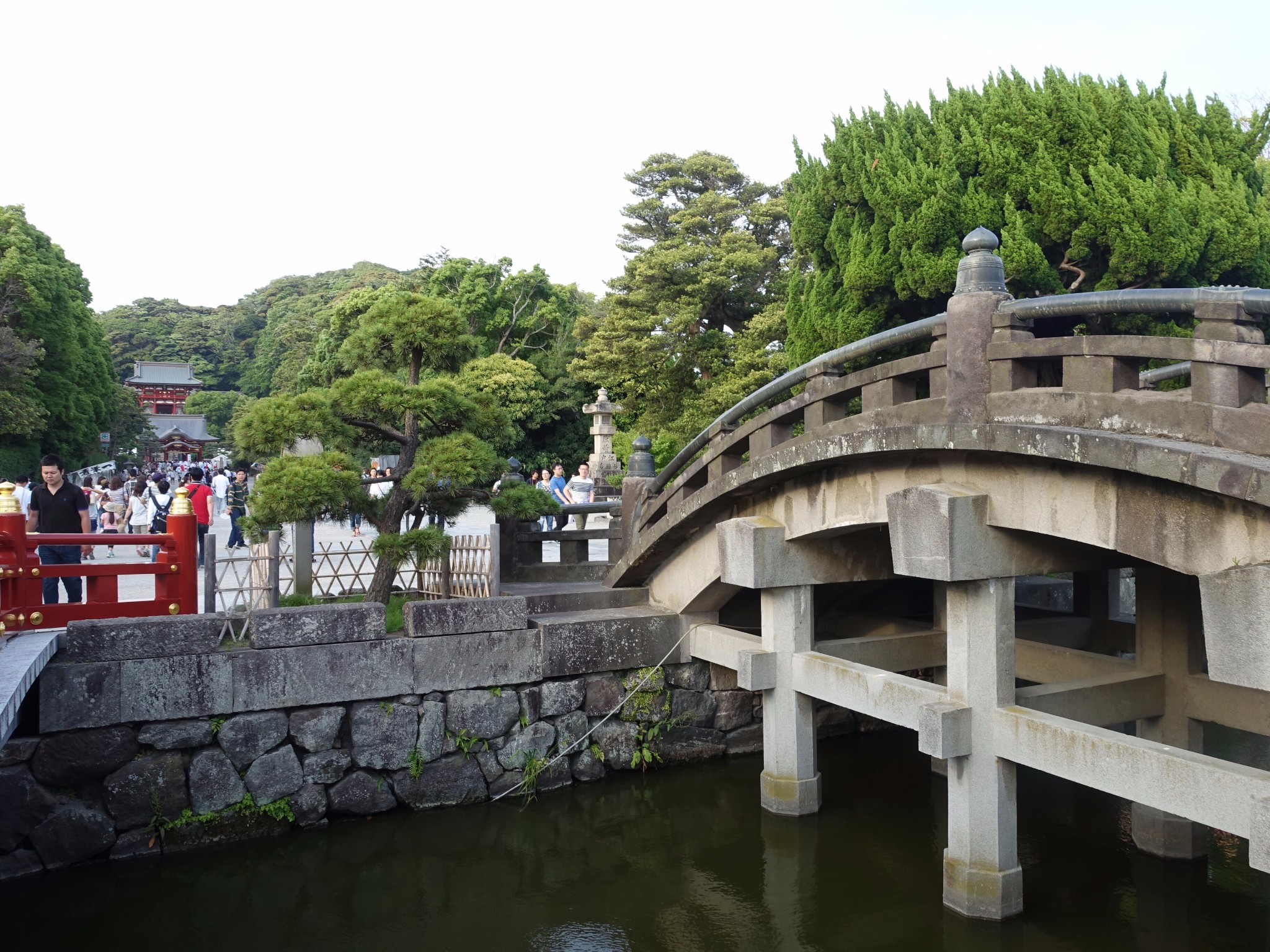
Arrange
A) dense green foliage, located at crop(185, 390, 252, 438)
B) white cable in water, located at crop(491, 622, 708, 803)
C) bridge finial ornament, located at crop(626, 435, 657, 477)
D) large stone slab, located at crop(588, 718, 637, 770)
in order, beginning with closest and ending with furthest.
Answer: white cable in water, located at crop(491, 622, 708, 803)
large stone slab, located at crop(588, 718, 637, 770)
bridge finial ornament, located at crop(626, 435, 657, 477)
dense green foliage, located at crop(185, 390, 252, 438)

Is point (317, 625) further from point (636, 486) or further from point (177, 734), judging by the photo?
point (636, 486)

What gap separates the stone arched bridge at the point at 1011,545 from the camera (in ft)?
15.3

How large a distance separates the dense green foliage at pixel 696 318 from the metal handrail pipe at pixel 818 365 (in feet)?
51.3

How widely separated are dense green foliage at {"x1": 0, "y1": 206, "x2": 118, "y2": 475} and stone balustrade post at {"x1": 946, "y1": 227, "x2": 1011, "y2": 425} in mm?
27689

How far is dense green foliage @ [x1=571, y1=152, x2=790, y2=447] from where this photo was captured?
2538cm

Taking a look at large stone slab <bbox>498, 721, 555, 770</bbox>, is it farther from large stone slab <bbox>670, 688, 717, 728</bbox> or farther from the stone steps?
large stone slab <bbox>670, 688, 717, 728</bbox>

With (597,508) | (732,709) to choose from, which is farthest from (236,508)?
(732,709)

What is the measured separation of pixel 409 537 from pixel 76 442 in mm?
31408

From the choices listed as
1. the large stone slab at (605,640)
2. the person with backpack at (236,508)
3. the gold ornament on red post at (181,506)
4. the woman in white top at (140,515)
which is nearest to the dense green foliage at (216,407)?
the person with backpack at (236,508)

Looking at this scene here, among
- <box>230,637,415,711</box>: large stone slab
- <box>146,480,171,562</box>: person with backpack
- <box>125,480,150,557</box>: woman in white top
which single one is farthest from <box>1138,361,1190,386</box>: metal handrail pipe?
<box>125,480,150,557</box>: woman in white top

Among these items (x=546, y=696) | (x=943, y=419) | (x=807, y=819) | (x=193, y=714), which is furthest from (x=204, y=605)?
(x=943, y=419)

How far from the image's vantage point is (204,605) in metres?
7.93

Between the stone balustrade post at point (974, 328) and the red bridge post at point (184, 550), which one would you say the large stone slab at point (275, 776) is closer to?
the red bridge post at point (184, 550)

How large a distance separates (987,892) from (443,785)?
4.33 m
